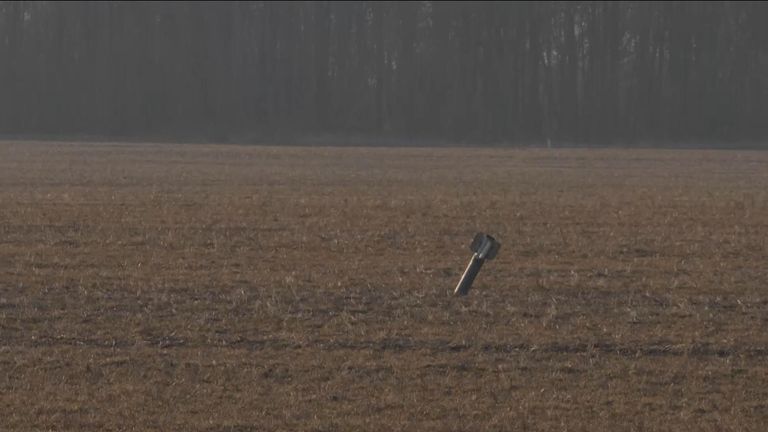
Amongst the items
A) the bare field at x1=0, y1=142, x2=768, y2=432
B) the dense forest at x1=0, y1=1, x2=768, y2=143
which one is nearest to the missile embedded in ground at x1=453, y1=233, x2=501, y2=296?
the bare field at x1=0, y1=142, x2=768, y2=432

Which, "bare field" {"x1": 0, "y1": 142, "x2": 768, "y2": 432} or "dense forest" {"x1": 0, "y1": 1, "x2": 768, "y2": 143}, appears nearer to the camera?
"bare field" {"x1": 0, "y1": 142, "x2": 768, "y2": 432}

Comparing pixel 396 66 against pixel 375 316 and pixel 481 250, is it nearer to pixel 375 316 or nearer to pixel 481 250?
pixel 481 250

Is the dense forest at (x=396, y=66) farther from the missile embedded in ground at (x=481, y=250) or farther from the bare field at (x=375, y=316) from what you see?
the missile embedded in ground at (x=481, y=250)

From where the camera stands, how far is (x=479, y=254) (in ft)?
40.0

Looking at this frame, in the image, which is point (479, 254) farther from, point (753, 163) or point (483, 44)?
point (483, 44)

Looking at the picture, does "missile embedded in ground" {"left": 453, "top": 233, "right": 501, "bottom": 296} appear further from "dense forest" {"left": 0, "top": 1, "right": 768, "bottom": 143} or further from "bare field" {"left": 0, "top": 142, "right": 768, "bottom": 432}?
"dense forest" {"left": 0, "top": 1, "right": 768, "bottom": 143}

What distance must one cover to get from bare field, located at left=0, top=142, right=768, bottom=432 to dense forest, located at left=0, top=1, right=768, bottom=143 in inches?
2333

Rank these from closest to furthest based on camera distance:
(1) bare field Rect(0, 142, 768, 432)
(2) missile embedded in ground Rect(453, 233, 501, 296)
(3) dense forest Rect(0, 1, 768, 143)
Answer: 1. (1) bare field Rect(0, 142, 768, 432)
2. (2) missile embedded in ground Rect(453, 233, 501, 296)
3. (3) dense forest Rect(0, 1, 768, 143)

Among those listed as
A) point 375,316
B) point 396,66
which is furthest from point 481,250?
point 396,66

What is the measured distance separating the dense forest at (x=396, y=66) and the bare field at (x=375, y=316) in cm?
5925

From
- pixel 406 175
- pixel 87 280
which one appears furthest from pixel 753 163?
pixel 87 280

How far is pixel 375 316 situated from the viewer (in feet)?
37.9

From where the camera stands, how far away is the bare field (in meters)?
8.63

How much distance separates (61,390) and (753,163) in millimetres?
38488
